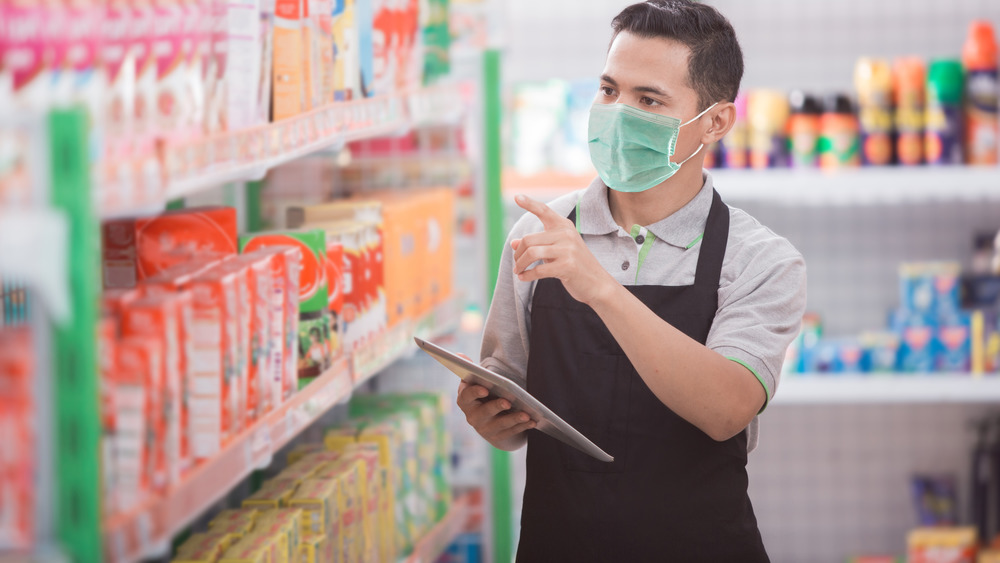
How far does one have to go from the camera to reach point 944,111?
11.9 ft

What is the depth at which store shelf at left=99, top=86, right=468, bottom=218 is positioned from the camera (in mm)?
1293

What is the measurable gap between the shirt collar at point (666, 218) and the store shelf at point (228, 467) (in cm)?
60

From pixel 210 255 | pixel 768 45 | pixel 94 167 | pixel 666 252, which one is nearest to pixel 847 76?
pixel 768 45

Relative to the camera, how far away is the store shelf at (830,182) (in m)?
3.58

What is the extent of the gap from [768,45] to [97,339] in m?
3.51

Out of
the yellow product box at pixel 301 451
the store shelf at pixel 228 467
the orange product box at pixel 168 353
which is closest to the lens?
the store shelf at pixel 228 467

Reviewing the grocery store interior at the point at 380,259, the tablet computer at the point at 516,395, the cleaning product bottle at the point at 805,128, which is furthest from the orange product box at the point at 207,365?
the cleaning product bottle at the point at 805,128

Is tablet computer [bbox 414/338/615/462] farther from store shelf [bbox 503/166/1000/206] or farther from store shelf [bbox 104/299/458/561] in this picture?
store shelf [bbox 503/166/1000/206]

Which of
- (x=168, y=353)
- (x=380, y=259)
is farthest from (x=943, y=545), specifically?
(x=168, y=353)

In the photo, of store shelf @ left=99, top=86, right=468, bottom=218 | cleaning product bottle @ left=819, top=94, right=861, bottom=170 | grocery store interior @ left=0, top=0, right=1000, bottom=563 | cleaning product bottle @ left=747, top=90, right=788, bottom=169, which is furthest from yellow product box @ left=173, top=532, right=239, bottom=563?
cleaning product bottle @ left=819, top=94, right=861, bottom=170

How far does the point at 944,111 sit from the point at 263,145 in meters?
2.69

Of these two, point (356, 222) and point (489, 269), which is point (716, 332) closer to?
point (356, 222)

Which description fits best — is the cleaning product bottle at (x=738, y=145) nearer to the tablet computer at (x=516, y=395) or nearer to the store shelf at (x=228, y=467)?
the store shelf at (x=228, y=467)

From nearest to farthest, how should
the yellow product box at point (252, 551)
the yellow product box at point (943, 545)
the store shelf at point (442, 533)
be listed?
the yellow product box at point (252, 551) < the store shelf at point (442, 533) < the yellow product box at point (943, 545)
